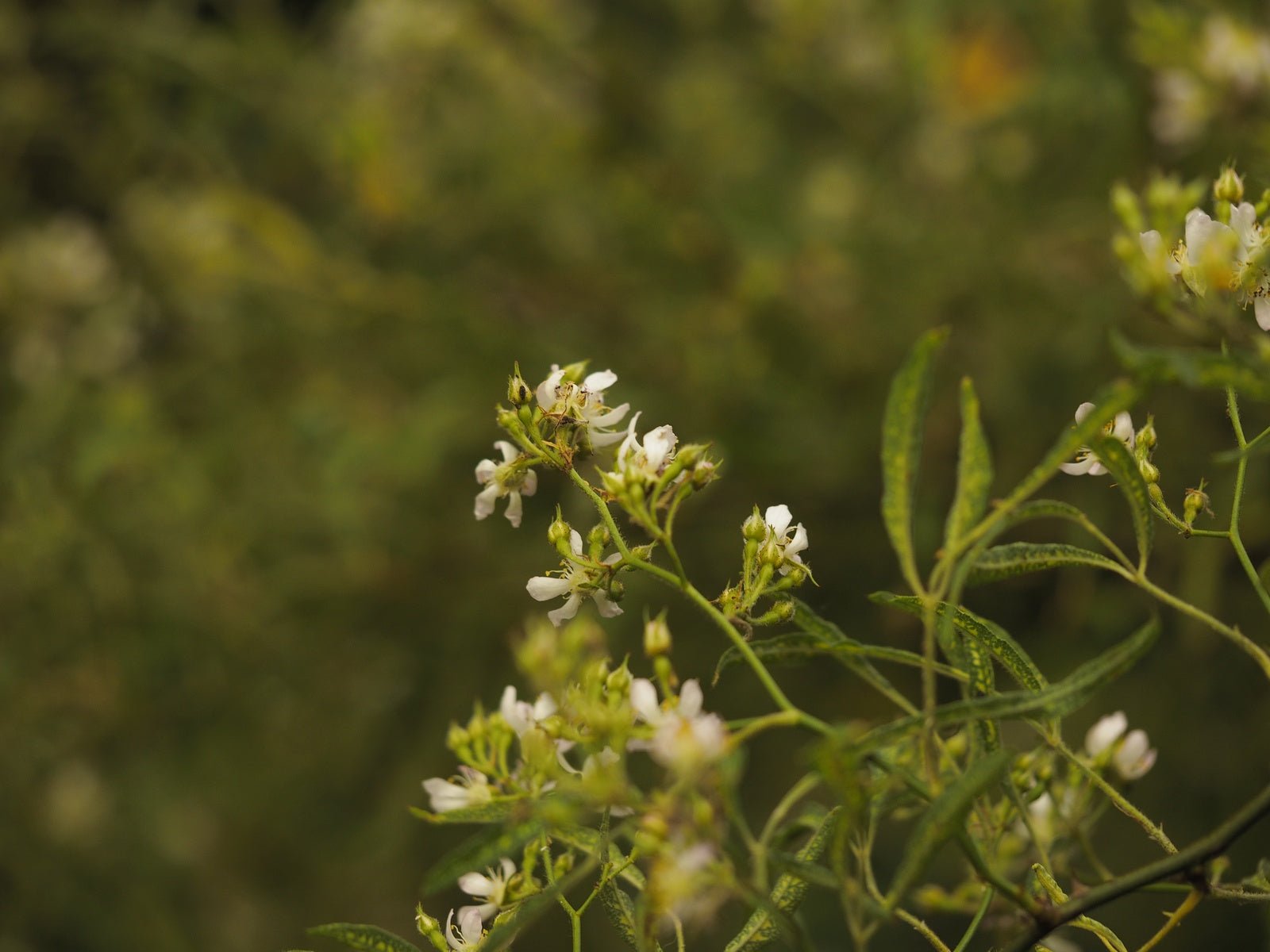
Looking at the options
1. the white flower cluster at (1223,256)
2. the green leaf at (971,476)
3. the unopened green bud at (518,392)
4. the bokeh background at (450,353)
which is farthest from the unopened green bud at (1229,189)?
the bokeh background at (450,353)

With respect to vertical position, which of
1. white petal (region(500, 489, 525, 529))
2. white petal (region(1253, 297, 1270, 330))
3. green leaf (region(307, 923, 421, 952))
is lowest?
green leaf (region(307, 923, 421, 952))

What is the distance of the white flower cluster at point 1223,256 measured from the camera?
0.44m

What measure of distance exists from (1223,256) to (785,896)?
11.6 inches

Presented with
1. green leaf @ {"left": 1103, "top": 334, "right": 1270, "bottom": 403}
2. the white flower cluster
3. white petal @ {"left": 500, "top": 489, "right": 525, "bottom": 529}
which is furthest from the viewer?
white petal @ {"left": 500, "top": 489, "right": 525, "bottom": 529}

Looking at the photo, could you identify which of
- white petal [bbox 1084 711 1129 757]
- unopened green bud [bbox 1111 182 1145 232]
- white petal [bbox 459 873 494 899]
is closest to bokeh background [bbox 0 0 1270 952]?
white petal [bbox 1084 711 1129 757]

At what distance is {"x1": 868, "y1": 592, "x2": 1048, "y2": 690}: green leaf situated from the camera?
449 mm

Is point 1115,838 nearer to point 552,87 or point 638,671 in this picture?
point 638,671

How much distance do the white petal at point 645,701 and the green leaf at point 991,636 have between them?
0.09m

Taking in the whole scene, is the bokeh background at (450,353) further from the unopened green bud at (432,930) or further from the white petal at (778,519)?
the unopened green bud at (432,930)

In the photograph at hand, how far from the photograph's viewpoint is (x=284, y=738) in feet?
6.79

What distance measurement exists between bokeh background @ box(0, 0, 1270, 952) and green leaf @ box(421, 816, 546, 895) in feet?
3.73

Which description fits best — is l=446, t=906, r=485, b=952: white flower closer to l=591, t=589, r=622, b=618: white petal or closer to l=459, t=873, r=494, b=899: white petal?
l=459, t=873, r=494, b=899: white petal

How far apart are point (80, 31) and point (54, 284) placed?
0.48 metres

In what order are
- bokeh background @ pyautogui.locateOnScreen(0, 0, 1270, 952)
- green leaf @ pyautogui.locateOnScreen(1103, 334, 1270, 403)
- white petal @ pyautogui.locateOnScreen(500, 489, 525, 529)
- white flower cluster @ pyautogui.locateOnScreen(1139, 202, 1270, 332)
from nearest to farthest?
green leaf @ pyautogui.locateOnScreen(1103, 334, 1270, 403)
white flower cluster @ pyautogui.locateOnScreen(1139, 202, 1270, 332)
white petal @ pyautogui.locateOnScreen(500, 489, 525, 529)
bokeh background @ pyautogui.locateOnScreen(0, 0, 1270, 952)
